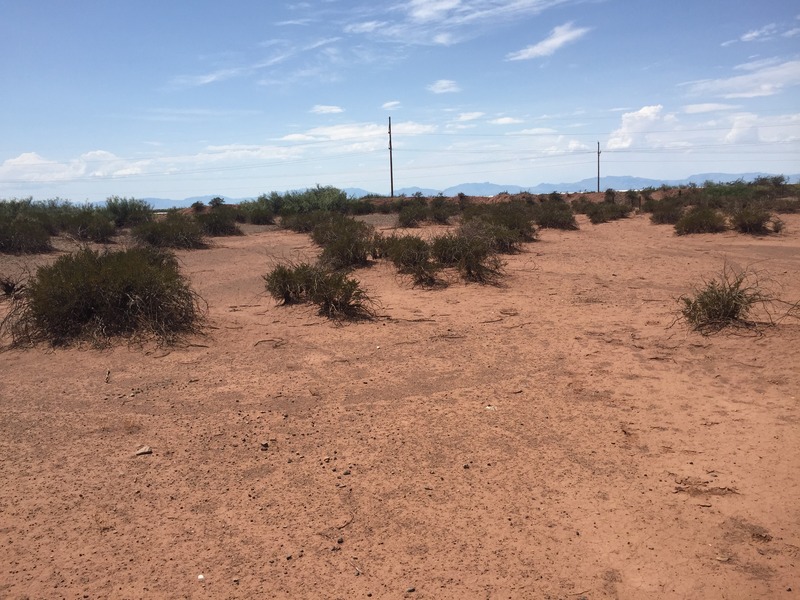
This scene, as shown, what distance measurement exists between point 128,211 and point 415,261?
21623 millimetres

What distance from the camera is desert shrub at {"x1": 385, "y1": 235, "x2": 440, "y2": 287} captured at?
1373 centimetres

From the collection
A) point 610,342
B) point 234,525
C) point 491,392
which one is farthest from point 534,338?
point 234,525

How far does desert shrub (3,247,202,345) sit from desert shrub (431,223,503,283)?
6.36m

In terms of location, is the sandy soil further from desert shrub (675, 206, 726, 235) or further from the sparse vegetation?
desert shrub (675, 206, 726, 235)

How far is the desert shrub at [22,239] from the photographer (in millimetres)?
19906

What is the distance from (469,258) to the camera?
45.5ft

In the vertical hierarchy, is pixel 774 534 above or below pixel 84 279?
below

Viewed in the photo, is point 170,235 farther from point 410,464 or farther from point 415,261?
point 410,464

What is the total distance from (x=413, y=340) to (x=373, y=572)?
5.57 metres

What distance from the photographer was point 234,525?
439 centimetres

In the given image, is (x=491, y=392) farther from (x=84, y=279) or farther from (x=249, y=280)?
(x=249, y=280)

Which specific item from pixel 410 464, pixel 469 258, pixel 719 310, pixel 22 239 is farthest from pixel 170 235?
pixel 410 464

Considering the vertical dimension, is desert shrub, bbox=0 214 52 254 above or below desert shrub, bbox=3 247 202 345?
above

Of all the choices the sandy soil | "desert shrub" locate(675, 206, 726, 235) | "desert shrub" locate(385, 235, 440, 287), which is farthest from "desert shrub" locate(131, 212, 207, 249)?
"desert shrub" locate(675, 206, 726, 235)
